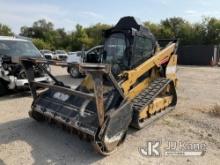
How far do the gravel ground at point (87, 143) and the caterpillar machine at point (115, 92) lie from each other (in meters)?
0.21

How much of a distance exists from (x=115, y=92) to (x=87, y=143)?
107 centimetres

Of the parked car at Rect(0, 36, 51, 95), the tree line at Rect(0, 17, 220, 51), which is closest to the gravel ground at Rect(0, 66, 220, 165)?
the parked car at Rect(0, 36, 51, 95)

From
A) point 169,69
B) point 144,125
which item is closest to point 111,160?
point 144,125

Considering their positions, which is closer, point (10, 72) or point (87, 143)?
point (87, 143)

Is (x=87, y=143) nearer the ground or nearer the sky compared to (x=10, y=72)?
nearer the ground

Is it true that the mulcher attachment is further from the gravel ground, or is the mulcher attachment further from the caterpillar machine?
the gravel ground

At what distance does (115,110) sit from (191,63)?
81.9 feet

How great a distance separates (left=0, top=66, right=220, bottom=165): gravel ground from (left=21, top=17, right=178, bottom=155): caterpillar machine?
214 millimetres

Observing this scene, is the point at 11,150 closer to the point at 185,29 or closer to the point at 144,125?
the point at 144,125

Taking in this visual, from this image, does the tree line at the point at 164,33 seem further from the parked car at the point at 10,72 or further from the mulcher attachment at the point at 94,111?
the mulcher attachment at the point at 94,111

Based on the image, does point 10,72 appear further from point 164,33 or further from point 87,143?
point 164,33

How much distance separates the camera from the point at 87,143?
4.88 metres

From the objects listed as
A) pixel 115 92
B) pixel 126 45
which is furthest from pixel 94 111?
pixel 126 45

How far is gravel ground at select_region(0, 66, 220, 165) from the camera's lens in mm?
4309
